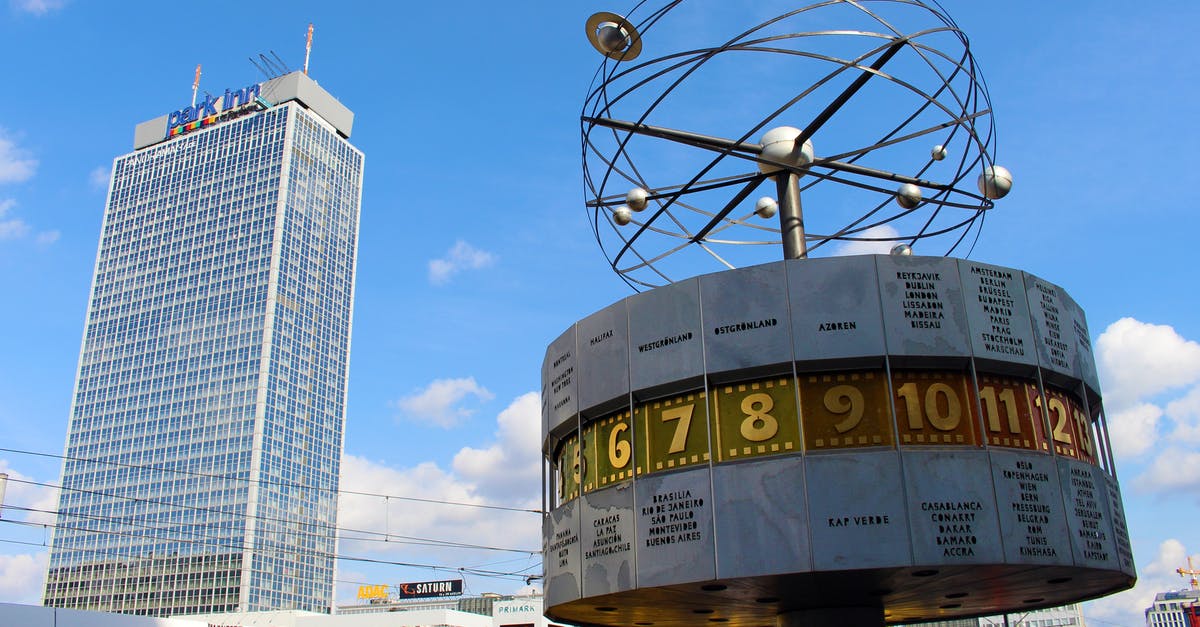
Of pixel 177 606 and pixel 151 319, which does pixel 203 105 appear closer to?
pixel 151 319

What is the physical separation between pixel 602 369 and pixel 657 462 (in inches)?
93.9

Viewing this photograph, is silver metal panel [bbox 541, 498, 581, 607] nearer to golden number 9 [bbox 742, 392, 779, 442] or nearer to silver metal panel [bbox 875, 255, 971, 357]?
golden number 9 [bbox 742, 392, 779, 442]

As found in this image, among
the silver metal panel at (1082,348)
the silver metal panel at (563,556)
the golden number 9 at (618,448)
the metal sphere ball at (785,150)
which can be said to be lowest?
the silver metal panel at (563,556)

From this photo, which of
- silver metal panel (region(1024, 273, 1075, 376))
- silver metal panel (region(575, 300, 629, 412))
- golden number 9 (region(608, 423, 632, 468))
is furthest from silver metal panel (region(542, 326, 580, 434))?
silver metal panel (region(1024, 273, 1075, 376))

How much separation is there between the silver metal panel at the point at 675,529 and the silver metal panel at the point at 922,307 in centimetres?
416

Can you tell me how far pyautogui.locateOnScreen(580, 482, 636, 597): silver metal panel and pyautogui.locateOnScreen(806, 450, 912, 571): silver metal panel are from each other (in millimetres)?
3404

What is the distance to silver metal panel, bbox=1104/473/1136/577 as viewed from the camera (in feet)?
57.7

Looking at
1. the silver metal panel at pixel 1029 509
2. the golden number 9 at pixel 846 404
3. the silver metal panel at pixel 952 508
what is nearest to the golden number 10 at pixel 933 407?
the silver metal panel at pixel 952 508

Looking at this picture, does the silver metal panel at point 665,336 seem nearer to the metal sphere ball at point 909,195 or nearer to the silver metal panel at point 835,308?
the silver metal panel at point 835,308

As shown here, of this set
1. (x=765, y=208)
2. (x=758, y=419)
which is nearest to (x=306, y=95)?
(x=765, y=208)

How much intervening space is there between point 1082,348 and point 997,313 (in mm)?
2746

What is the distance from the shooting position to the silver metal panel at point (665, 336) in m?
17.9

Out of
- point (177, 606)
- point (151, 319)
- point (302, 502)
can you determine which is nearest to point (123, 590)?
point (177, 606)

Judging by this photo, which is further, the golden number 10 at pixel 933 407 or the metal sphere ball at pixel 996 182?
the metal sphere ball at pixel 996 182
